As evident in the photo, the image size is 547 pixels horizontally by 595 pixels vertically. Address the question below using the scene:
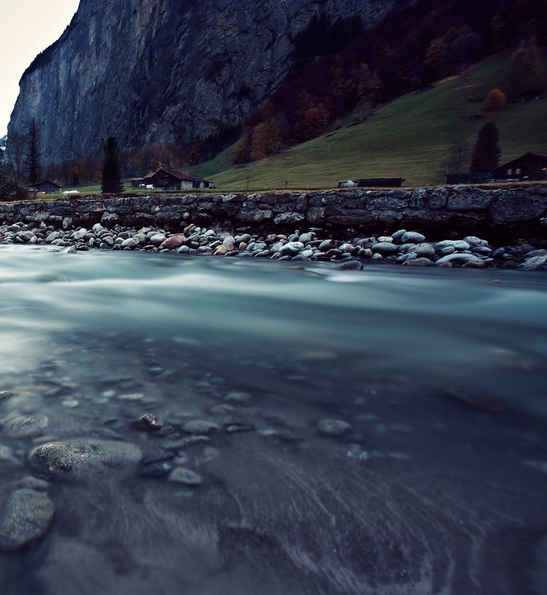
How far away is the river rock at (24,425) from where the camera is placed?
1880mm

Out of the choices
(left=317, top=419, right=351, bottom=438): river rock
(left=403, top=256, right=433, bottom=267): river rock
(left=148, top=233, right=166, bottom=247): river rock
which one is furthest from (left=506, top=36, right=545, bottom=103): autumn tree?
(left=317, top=419, right=351, bottom=438): river rock

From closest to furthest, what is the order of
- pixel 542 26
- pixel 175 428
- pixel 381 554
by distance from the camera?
pixel 381 554 → pixel 175 428 → pixel 542 26

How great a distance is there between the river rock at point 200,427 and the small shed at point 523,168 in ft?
147

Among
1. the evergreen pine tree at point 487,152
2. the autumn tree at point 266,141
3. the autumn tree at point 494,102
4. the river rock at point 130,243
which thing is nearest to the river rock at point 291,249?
the river rock at point 130,243

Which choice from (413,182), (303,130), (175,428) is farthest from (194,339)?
(303,130)

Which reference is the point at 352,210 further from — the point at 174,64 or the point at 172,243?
the point at 174,64

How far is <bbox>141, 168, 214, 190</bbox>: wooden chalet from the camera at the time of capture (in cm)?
6278

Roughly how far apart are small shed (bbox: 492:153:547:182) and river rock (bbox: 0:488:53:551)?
45670 millimetres

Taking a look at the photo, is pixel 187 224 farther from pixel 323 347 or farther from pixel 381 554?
pixel 381 554

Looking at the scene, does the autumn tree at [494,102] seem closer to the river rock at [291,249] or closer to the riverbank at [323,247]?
the riverbank at [323,247]

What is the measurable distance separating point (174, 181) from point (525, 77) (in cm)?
6040

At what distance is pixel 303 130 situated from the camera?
81.6 metres

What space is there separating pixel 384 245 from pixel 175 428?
8.93m

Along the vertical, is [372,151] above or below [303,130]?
below
